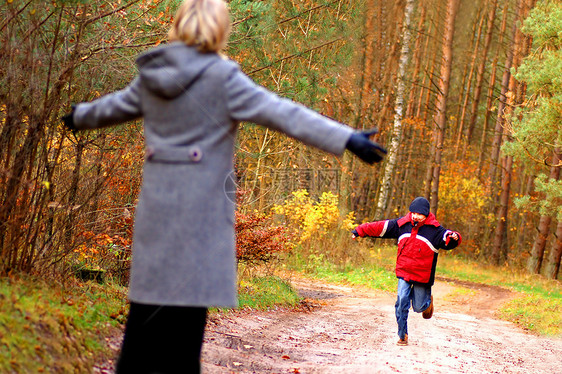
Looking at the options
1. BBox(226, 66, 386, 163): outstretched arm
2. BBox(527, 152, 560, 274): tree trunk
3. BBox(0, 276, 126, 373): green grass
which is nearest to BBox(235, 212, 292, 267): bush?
BBox(0, 276, 126, 373): green grass

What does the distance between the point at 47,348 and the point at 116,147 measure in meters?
3.91

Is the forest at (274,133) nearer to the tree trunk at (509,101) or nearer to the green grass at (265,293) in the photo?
the tree trunk at (509,101)

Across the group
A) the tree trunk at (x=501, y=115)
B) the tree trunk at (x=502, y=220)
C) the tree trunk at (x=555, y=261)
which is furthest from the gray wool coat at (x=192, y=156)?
the tree trunk at (x=502, y=220)

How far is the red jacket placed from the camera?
→ 33.1 ft

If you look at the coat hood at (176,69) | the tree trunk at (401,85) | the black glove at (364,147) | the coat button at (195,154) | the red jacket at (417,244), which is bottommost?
the red jacket at (417,244)

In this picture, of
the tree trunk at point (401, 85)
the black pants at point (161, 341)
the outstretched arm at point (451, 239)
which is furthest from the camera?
the tree trunk at point (401, 85)

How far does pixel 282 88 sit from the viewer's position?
13953mm

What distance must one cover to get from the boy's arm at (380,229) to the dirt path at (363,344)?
1.43 meters

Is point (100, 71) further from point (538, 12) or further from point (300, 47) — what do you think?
point (538, 12)

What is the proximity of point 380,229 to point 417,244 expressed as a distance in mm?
534

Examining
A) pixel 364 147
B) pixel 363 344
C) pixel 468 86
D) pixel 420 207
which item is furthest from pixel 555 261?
pixel 364 147

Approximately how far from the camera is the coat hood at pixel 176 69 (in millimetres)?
3625

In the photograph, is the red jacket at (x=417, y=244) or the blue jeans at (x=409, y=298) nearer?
the blue jeans at (x=409, y=298)

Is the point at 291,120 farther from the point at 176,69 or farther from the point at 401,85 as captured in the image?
the point at 401,85
